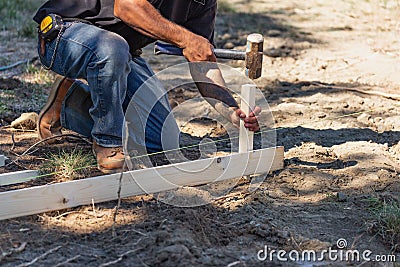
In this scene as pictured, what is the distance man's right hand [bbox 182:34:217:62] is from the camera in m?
3.50

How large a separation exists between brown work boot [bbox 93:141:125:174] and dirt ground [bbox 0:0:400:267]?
0.29 metres

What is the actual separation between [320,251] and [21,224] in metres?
1.35

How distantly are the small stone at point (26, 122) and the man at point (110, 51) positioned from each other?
392mm

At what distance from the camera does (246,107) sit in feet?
11.8

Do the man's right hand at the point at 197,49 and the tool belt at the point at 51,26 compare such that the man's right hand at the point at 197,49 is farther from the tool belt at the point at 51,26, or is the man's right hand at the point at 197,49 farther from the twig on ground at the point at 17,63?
the twig on ground at the point at 17,63

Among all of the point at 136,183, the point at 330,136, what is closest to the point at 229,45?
the point at 330,136

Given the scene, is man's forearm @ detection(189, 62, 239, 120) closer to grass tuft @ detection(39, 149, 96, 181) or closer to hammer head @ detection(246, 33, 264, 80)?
hammer head @ detection(246, 33, 264, 80)

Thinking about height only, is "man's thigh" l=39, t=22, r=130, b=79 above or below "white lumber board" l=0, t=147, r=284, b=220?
above

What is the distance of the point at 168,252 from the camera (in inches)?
107

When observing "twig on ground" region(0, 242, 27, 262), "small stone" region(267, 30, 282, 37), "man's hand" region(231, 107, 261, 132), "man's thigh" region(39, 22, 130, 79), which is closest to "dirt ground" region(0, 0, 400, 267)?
"twig on ground" region(0, 242, 27, 262)

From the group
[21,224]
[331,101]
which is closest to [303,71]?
[331,101]

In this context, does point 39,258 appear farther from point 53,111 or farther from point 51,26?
point 53,111

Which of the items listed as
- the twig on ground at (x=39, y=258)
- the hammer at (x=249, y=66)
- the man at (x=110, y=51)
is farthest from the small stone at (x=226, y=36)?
the twig on ground at (x=39, y=258)

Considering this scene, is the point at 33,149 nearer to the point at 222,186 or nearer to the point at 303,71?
the point at 222,186
